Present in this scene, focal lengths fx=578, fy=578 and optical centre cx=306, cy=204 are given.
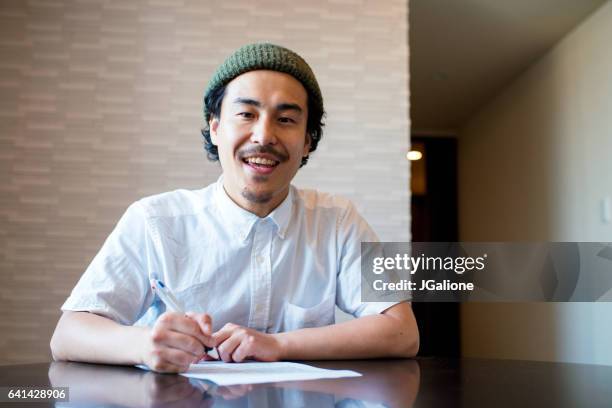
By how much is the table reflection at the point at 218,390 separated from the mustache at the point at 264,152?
503mm

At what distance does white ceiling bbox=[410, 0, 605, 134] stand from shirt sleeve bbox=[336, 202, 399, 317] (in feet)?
6.83

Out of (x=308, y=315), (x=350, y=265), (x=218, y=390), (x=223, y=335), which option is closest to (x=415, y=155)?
(x=350, y=265)

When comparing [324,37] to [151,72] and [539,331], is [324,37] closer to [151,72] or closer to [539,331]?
[151,72]

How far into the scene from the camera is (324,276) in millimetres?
1312

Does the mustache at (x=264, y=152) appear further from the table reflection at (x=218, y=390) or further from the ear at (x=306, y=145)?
the table reflection at (x=218, y=390)

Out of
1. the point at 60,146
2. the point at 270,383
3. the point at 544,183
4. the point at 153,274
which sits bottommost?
the point at 270,383

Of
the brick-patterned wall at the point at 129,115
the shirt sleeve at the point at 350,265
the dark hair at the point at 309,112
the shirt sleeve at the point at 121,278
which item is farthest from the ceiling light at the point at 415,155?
the shirt sleeve at the point at 121,278

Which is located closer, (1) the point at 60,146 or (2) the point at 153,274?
(2) the point at 153,274

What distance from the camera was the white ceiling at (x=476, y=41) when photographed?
317cm

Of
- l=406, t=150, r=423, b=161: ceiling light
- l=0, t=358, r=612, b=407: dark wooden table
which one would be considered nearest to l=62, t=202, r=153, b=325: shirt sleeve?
l=0, t=358, r=612, b=407: dark wooden table

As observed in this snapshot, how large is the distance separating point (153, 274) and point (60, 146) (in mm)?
1464

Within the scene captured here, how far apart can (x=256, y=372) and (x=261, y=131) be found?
0.53 metres

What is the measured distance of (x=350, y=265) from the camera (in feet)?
4.33

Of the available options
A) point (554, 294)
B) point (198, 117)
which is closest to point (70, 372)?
point (198, 117)
